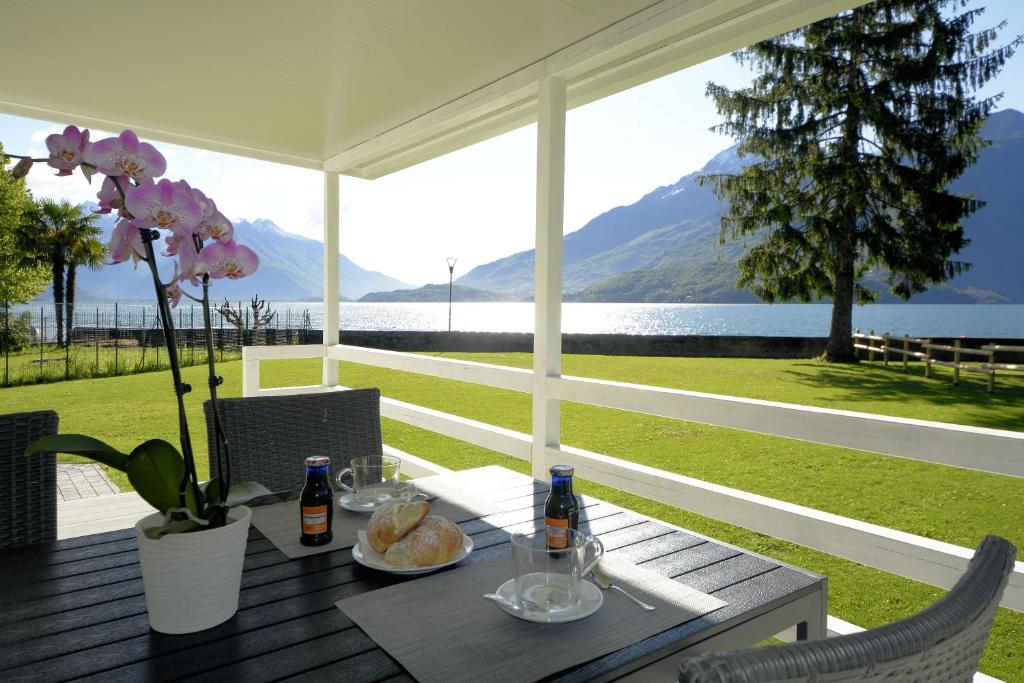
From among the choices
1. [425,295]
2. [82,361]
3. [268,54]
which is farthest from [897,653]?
[425,295]

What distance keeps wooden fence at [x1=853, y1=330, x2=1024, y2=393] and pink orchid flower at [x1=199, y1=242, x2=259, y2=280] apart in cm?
1033

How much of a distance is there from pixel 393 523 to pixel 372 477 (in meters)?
0.27

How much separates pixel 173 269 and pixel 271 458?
0.96 meters

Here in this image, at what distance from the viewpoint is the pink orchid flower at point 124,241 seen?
0.86m

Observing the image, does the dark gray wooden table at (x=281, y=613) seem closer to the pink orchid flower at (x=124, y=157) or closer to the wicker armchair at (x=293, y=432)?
the wicker armchair at (x=293, y=432)

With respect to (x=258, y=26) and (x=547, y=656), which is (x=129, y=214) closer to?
(x=547, y=656)

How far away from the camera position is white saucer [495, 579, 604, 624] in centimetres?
91

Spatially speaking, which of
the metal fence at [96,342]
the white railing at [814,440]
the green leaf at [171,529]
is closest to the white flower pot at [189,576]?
the green leaf at [171,529]

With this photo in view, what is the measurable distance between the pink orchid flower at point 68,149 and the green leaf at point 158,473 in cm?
38

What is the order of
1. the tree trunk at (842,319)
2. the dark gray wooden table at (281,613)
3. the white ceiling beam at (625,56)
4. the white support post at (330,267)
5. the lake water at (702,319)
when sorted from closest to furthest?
the dark gray wooden table at (281,613)
the white ceiling beam at (625,56)
the white support post at (330,267)
the tree trunk at (842,319)
the lake water at (702,319)

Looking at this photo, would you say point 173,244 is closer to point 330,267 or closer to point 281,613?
point 281,613

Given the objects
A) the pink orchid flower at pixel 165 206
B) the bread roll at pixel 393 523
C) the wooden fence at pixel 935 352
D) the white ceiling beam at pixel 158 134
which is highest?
the white ceiling beam at pixel 158 134

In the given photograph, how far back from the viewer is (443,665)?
811 mm

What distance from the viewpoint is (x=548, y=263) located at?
2715 mm
